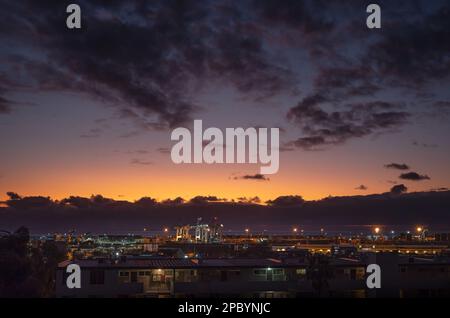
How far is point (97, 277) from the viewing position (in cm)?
3603

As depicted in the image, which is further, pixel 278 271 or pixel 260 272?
pixel 278 271

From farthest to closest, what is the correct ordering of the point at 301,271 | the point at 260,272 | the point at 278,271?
the point at 301,271
the point at 278,271
the point at 260,272

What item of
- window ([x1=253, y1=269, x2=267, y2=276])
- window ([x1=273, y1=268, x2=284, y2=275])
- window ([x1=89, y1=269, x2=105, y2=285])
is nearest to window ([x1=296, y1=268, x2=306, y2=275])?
window ([x1=273, y1=268, x2=284, y2=275])

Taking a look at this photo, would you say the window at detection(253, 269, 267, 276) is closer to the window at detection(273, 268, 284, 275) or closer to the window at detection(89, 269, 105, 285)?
the window at detection(273, 268, 284, 275)

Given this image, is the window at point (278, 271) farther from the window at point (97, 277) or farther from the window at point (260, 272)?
the window at point (97, 277)

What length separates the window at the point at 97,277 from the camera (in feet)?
118

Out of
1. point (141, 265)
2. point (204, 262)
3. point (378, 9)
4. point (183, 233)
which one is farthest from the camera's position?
point (183, 233)

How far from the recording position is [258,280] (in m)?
38.5

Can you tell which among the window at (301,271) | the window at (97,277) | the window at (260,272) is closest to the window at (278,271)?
the window at (260,272)

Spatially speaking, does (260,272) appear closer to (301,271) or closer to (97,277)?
(301,271)

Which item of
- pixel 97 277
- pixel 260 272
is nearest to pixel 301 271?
pixel 260 272
